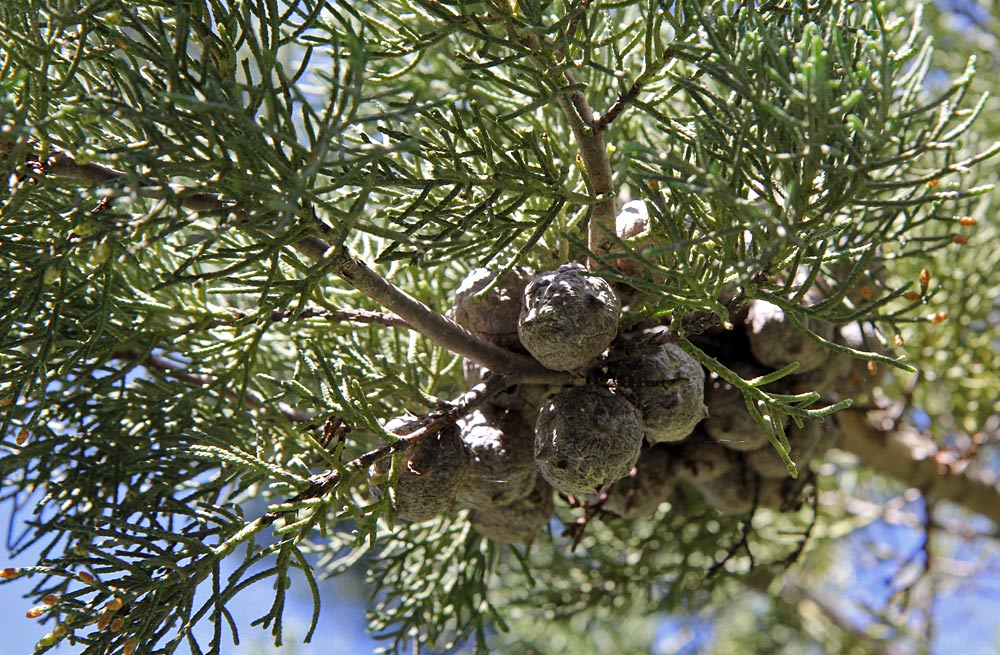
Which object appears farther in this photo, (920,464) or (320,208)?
(920,464)

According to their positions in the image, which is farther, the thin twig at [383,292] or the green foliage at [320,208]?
the thin twig at [383,292]

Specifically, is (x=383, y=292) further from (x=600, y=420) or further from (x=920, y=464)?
(x=920, y=464)

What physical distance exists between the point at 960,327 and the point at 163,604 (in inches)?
65.5

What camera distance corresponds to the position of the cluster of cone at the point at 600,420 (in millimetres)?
1187

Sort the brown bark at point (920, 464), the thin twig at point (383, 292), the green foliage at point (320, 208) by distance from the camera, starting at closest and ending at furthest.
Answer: the green foliage at point (320, 208) → the thin twig at point (383, 292) → the brown bark at point (920, 464)

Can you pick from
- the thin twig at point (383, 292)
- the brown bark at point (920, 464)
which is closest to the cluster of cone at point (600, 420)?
the thin twig at point (383, 292)

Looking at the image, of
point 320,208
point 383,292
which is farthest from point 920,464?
point 320,208

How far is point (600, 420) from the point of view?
1.19m

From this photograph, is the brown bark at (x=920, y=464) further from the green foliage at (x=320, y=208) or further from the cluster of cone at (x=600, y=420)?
the green foliage at (x=320, y=208)

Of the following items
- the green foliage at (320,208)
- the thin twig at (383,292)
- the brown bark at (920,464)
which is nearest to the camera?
the green foliage at (320,208)

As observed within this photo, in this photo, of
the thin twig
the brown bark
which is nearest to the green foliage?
the thin twig

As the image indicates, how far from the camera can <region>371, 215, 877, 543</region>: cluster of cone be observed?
119 cm

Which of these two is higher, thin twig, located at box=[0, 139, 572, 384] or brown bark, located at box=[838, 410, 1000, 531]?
thin twig, located at box=[0, 139, 572, 384]

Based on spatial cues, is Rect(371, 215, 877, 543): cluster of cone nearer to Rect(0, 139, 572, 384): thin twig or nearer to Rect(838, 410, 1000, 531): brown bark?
Rect(0, 139, 572, 384): thin twig
